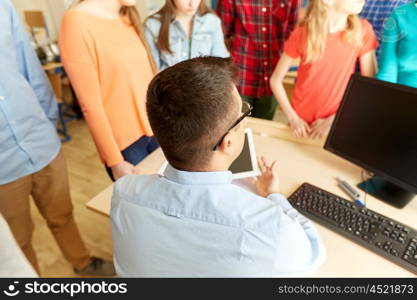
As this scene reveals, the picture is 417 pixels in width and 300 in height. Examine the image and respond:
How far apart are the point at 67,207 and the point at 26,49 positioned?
2.42 ft

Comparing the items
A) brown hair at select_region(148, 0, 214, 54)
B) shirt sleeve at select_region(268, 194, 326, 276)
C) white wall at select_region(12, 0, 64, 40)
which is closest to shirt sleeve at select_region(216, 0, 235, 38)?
brown hair at select_region(148, 0, 214, 54)

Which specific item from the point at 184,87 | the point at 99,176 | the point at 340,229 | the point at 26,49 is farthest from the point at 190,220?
the point at 99,176

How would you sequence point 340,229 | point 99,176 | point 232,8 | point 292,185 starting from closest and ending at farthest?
point 340,229, point 292,185, point 232,8, point 99,176

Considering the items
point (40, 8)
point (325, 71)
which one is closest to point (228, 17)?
point (325, 71)

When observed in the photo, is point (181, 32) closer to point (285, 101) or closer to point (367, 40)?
point (285, 101)

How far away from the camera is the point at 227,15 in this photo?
174cm

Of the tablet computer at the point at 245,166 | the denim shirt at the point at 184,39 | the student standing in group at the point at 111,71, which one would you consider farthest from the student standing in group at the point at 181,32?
the tablet computer at the point at 245,166

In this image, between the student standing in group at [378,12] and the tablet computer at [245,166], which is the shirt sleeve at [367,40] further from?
the tablet computer at [245,166]

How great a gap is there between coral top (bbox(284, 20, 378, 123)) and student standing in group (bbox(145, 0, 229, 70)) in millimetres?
388

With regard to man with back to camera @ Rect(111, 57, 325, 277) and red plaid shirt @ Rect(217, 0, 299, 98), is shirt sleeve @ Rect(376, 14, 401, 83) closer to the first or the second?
red plaid shirt @ Rect(217, 0, 299, 98)

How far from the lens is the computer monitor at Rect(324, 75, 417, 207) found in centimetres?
94

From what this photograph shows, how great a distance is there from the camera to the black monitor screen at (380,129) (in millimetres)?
938

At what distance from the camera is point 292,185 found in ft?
3.52

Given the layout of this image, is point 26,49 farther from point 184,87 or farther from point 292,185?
point 292,185
